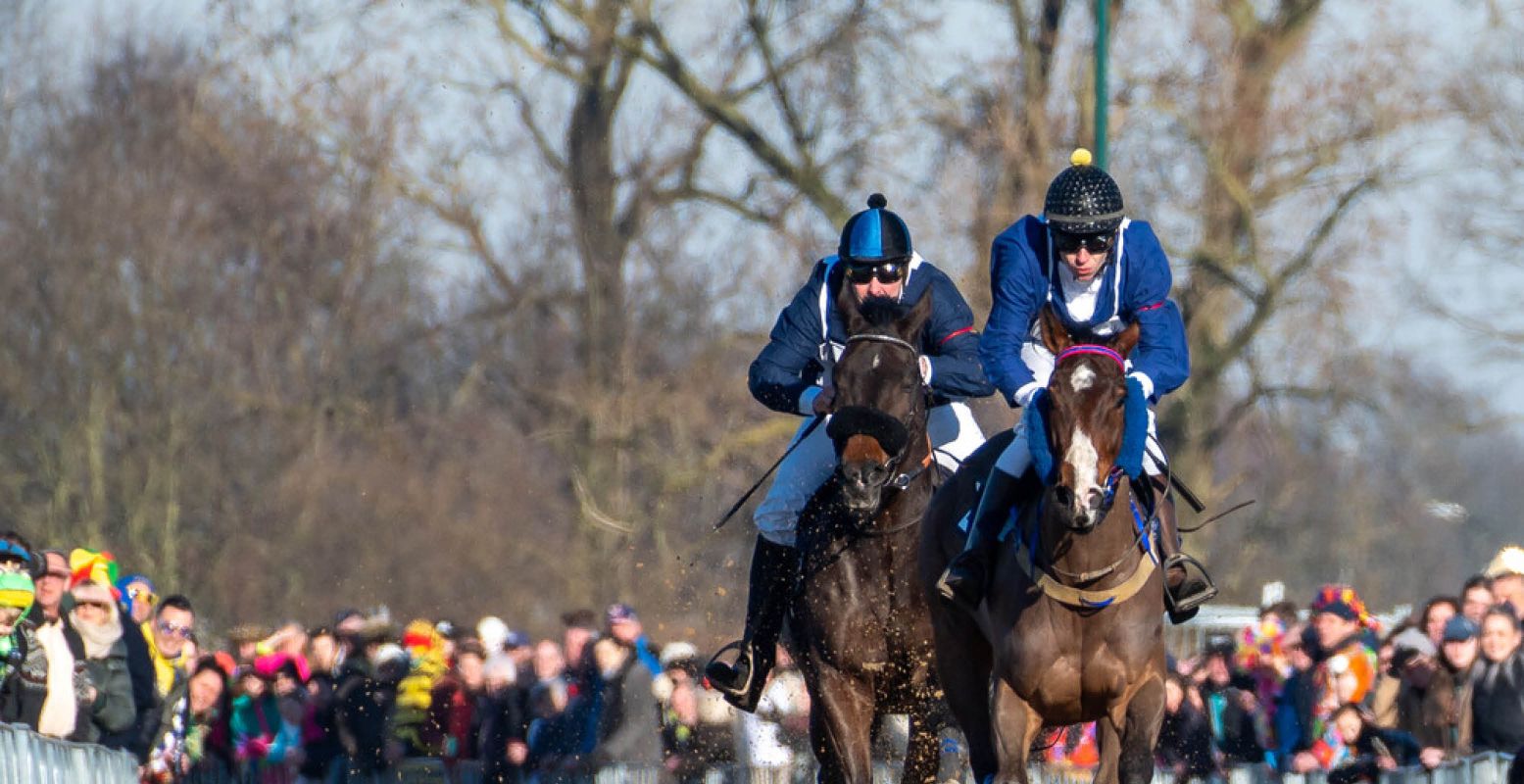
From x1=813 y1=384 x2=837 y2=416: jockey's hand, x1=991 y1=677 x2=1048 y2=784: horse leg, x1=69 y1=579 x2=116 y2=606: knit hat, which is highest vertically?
x1=69 y1=579 x2=116 y2=606: knit hat

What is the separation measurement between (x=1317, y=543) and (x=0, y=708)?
4881cm

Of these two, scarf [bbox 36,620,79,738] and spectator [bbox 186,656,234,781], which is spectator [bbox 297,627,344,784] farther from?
scarf [bbox 36,620,79,738]

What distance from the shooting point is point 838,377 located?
1020cm

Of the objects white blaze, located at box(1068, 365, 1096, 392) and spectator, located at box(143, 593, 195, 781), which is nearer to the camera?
white blaze, located at box(1068, 365, 1096, 392)

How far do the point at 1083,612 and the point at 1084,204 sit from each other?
1.48m

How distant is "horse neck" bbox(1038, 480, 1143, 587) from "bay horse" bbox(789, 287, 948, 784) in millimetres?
1584

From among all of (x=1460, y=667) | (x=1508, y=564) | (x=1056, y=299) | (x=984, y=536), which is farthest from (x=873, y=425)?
(x=1508, y=564)

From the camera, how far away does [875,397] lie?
10172mm

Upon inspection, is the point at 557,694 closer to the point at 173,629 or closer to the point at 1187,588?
the point at 173,629

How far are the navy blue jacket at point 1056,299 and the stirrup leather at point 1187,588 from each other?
0.64 metres

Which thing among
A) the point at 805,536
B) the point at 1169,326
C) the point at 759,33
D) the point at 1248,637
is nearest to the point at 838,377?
the point at 805,536

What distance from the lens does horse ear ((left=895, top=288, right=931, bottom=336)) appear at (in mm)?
10383

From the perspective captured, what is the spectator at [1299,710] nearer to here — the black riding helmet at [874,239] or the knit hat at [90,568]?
the black riding helmet at [874,239]

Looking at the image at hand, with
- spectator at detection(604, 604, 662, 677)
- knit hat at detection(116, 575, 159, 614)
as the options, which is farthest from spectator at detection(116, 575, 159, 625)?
spectator at detection(604, 604, 662, 677)
